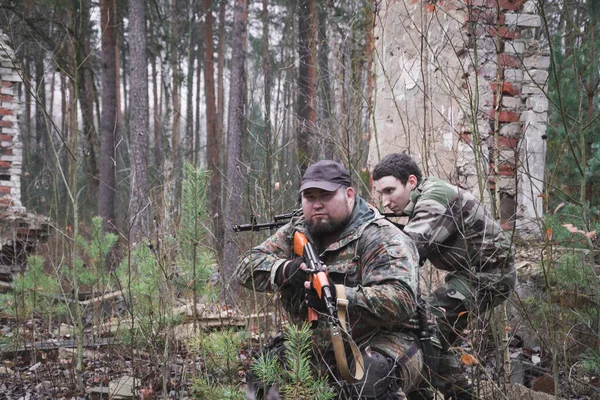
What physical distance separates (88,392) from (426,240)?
2315mm

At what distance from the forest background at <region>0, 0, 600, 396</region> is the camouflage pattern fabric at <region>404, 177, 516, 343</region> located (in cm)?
29

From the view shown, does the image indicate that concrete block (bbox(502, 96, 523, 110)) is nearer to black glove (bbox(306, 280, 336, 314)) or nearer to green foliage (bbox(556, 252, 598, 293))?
green foliage (bbox(556, 252, 598, 293))

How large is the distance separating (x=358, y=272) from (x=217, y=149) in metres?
11.0

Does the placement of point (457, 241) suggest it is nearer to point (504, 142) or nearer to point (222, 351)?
point (222, 351)

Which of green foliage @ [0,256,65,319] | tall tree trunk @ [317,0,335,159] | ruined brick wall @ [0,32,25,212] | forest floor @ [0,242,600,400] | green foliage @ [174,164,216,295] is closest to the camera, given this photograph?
green foliage @ [174,164,216,295]

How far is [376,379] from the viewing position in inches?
100

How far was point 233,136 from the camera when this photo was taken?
33.6 feet

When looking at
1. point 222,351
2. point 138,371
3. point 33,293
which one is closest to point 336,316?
point 222,351

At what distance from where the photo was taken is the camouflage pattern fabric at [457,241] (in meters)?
3.40

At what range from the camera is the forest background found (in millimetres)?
3316

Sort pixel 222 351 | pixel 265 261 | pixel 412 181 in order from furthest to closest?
pixel 412 181 → pixel 222 351 → pixel 265 261

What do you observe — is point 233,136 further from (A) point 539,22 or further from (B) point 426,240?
(B) point 426,240

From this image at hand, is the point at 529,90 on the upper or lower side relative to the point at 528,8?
lower

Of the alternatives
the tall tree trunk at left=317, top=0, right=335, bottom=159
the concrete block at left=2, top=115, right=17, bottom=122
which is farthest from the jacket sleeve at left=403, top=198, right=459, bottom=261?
the concrete block at left=2, top=115, right=17, bottom=122
